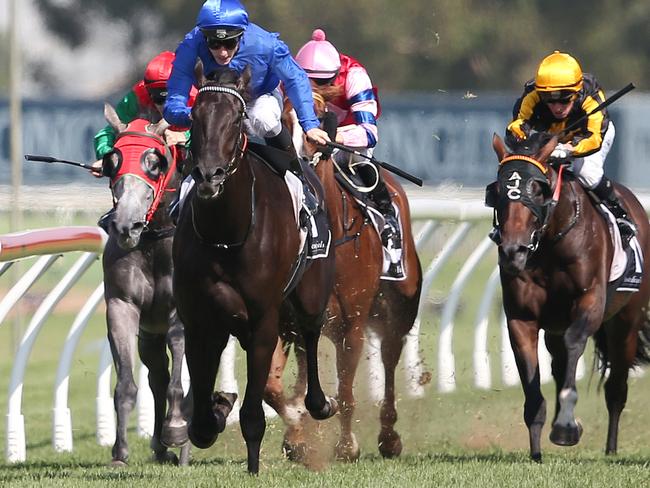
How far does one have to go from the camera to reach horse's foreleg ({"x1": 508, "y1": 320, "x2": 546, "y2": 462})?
6.89m

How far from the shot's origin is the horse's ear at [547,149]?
692 cm

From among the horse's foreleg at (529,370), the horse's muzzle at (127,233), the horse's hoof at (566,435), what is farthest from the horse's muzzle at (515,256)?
the horse's muzzle at (127,233)

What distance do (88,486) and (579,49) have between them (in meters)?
27.6

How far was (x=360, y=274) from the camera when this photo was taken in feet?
25.4

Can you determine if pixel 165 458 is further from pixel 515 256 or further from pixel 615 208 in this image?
pixel 615 208

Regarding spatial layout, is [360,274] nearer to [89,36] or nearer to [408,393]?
[408,393]

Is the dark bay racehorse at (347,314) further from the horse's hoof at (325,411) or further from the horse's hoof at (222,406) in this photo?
the horse's hoof at (222,406)

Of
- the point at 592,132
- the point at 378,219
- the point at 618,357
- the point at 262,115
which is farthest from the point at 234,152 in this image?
the point at 618,357

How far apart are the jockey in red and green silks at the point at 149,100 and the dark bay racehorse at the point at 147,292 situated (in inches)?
6.1

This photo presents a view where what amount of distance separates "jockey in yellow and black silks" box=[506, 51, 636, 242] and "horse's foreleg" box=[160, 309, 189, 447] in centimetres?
179

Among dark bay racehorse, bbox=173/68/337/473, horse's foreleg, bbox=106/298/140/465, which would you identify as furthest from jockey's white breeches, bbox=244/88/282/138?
horse's foreleg, bbox=106/298/140/465

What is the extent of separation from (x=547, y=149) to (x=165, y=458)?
2245 millimetres

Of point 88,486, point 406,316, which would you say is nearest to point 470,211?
point 406,316

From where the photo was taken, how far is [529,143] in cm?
700
